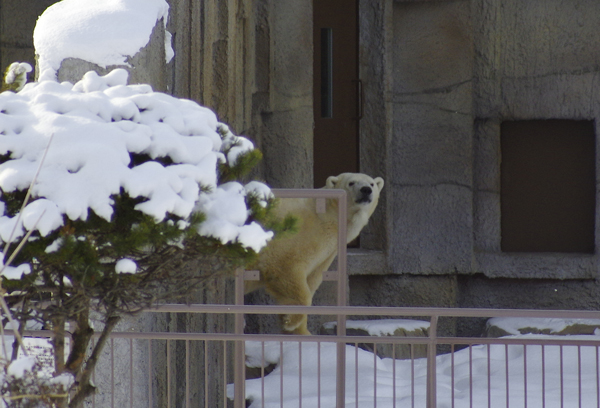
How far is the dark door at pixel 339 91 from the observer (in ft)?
26.1

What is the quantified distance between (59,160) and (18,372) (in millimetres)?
544

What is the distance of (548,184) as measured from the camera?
8.17 m

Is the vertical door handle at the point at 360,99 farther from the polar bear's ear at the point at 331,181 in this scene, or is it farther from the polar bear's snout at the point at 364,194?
the polar bear's snout at the point at 364,194

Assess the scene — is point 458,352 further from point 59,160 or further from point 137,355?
point 59,160

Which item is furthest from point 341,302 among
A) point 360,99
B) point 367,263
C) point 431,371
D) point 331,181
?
point 360,99

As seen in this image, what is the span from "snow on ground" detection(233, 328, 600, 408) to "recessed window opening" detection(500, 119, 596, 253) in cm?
158

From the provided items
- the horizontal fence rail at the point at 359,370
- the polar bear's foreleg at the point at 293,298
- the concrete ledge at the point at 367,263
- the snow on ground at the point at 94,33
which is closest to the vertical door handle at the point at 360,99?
the concrete ledge at the point at 367,263

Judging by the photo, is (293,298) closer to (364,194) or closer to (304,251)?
(304,251)

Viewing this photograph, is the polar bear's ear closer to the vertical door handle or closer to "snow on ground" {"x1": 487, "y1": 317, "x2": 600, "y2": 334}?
the vertical door handle

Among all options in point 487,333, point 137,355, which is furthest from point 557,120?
point 137,355

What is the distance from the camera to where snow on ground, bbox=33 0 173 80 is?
3.61m

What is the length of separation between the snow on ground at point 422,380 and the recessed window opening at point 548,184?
1.58 meters

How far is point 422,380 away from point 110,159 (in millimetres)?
4736

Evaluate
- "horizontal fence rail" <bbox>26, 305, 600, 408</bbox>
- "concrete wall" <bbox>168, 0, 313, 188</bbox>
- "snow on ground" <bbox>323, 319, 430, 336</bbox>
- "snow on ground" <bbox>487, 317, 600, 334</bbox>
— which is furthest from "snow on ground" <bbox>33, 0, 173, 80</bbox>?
"snow on ground" <bbox>487, 317, 600, 334</bbox>
